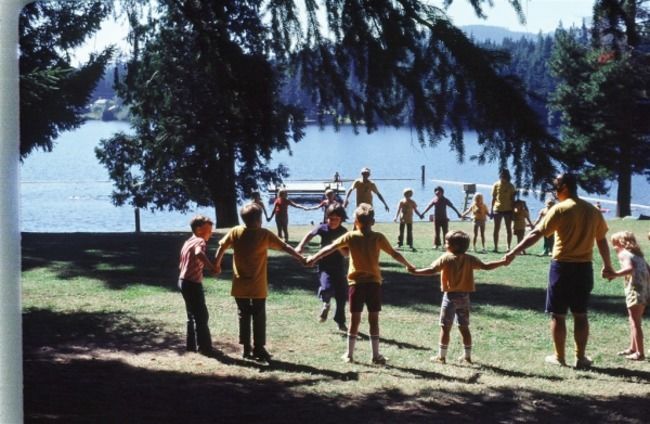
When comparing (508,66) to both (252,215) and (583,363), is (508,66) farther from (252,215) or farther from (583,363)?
(583,363)

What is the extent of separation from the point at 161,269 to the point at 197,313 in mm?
6829

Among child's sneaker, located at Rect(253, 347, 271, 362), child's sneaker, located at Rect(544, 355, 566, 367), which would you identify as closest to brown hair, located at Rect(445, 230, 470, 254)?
child's sneaker, located at Rect(544, 355, 566, 367)

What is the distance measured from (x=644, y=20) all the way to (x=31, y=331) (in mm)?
6682

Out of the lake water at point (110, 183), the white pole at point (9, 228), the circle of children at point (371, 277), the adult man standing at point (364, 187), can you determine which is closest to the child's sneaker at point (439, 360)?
the circle of children at point (371, 277)

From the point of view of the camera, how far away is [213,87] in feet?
24.8

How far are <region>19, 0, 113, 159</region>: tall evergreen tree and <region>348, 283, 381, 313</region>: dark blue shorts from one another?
2875mm

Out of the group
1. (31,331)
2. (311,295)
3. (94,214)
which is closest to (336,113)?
(31,331)

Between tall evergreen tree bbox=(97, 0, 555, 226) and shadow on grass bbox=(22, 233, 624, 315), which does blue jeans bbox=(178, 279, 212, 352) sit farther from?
shadow on grass bbox=(22, 233, 624, 315)

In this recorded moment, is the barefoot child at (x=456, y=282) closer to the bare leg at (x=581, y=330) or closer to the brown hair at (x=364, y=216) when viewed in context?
the brown hair at (x=364, y=216)

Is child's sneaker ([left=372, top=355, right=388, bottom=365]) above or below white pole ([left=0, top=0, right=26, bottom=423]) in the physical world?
below

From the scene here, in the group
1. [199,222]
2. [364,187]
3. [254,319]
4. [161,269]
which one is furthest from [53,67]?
[364,187]

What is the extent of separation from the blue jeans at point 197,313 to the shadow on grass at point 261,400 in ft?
1.14

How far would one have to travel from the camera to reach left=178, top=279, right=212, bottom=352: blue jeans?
8141 millimetres

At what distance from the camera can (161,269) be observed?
584 inches
